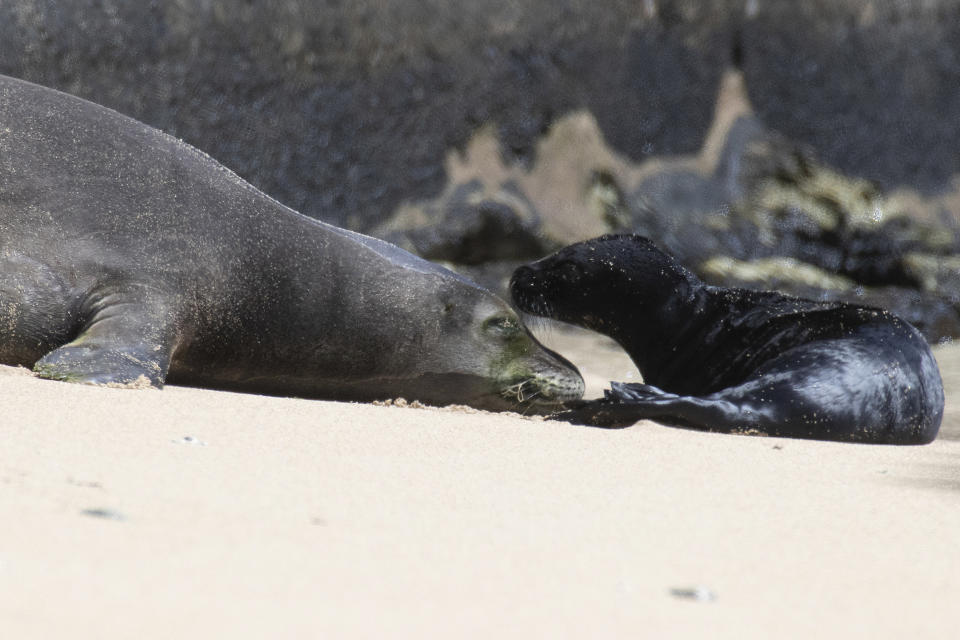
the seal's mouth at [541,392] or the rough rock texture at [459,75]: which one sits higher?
the rough rock texture at [459,75]

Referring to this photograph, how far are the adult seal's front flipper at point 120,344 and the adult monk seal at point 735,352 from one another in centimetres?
135

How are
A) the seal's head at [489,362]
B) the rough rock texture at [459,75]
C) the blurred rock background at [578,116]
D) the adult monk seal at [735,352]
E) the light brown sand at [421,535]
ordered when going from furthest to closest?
the blurred rock background at [578,116]
the rough rock texture at [459,75]
the seal's head at [489,362]
the adult monk seal at [735,352]
the light brown sand at [421,535]

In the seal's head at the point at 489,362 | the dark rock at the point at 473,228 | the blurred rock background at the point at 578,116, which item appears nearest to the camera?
the seal's head at the point at 489,362

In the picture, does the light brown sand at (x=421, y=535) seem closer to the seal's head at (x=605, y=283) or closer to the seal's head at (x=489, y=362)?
the seal's head at (x=489, y=362)

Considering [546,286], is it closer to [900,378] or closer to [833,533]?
[900,378]

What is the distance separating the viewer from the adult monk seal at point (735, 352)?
393cm

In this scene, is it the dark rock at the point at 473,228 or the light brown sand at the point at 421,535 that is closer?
the light brown sand at the point at 421,535

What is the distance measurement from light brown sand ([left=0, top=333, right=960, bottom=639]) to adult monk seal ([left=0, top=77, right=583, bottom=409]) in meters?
1.06

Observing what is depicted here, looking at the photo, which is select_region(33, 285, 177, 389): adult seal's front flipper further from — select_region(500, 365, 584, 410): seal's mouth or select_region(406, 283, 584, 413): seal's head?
select_region(500, 365, 584, 410): seal's mouth

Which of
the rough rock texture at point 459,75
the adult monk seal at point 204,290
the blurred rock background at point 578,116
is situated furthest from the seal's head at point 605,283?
the rough rock texture at point 459,75

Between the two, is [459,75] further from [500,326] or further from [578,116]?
[500,326]

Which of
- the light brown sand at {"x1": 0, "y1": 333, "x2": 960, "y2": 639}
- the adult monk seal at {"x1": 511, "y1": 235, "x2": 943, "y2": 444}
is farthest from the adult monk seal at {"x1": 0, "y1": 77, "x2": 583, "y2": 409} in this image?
the light brown sand at {"x1": 0, "y1": 333, "x2": 960, "y2": 639}

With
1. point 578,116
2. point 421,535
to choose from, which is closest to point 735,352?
point 421,535

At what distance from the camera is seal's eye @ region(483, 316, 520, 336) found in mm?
4527
